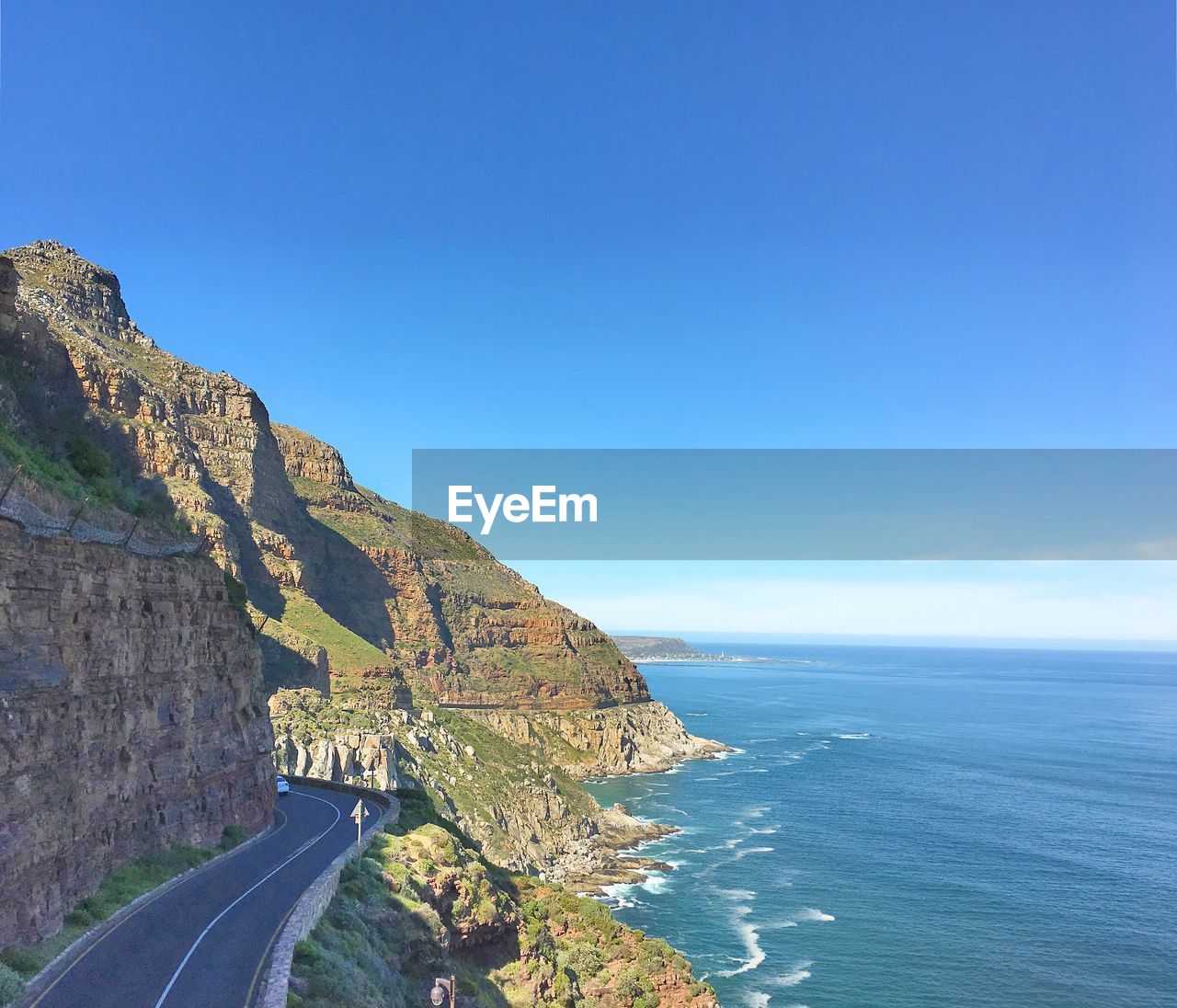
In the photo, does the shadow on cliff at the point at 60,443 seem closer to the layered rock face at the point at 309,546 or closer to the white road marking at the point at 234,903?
the layered rock face at the point at 309,546

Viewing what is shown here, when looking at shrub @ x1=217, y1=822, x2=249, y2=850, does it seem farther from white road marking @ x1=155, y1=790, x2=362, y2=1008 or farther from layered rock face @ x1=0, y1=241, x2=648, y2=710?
layered rock face @ x1=0, y1=241, x2=648, y2=710

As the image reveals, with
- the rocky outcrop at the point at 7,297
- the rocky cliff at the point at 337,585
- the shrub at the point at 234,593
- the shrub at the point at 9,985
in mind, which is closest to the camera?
the shrub at the point at 9,985

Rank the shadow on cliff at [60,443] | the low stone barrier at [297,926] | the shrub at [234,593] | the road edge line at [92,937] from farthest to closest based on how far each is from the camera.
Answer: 1. the shrub at [234,593]
2. the shadow on cliff at [60,443]
3. the low stone barrier at [297,926]
4. the road edge line at [92,937]

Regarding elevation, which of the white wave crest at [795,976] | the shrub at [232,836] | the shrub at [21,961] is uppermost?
the shrub at [21,961]

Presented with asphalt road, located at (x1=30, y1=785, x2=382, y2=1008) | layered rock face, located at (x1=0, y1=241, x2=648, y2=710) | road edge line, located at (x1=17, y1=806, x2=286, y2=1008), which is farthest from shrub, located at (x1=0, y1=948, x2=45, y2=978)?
layered rock face, located at (x1=0, y1=241, x2=648, y2=710)

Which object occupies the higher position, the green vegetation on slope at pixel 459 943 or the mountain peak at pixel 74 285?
the mountain peak at pixel 74 285

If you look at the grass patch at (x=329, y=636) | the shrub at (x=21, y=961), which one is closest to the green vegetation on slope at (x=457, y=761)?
the grass patch at (x=329, y=636)

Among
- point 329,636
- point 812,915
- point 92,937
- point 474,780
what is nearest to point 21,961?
point 92,937

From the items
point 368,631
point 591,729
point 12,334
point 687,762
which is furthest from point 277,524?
point 12,334
